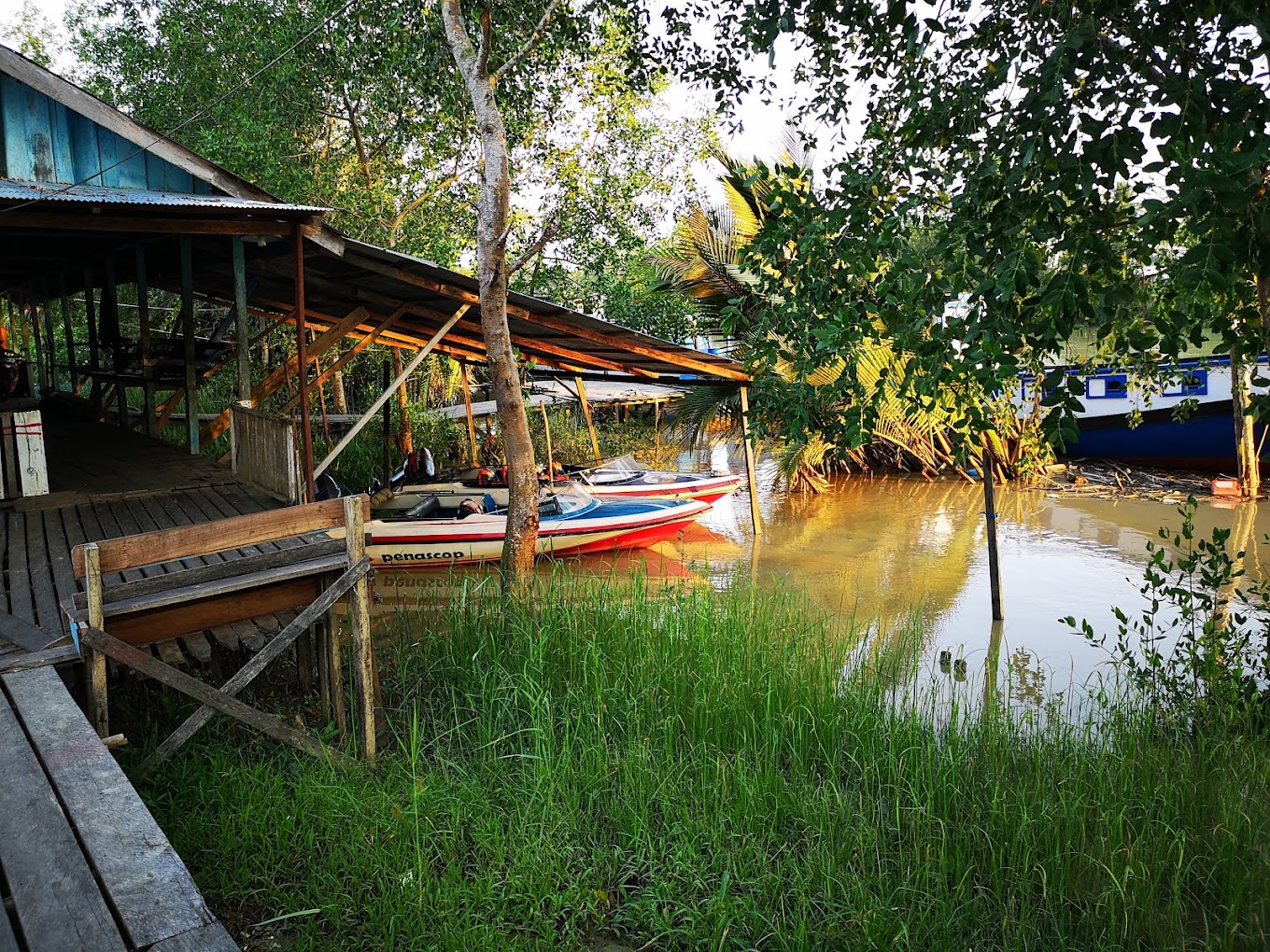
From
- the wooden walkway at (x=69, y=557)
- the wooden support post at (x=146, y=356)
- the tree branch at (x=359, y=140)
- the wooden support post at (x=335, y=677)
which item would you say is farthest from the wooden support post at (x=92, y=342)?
the wooden support post at (x=335, y=677)

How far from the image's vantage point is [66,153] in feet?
27.1

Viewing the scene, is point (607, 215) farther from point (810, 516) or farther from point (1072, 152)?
point (1072, 152)

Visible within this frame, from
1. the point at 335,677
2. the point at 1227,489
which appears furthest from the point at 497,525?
the point at 1227,489

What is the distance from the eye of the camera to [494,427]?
1969cm

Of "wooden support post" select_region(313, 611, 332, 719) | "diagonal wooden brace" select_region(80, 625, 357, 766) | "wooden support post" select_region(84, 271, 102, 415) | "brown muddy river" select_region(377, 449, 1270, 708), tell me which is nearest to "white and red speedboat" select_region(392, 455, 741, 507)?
"brown muddy river" select_region(377, 449, 1270, 708)

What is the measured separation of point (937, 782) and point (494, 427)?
52.5 ft

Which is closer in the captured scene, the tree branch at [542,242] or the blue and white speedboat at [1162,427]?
the tree branch at [542,242]

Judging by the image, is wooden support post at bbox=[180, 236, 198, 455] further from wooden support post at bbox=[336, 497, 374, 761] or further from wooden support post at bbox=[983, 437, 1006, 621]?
wooden support post at bbox=[983, 437, 1006, 621]

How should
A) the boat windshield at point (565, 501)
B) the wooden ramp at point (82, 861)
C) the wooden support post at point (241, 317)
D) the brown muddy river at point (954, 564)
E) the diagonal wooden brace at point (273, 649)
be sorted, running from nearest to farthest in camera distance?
the wooden ramp at point (82, 861)
the diagonal wooden brace at point (273, 649)
the wooden support post at point (241, 317)
the brown muddy river at point (954, 564)
the boat windshield at point (565, 501)

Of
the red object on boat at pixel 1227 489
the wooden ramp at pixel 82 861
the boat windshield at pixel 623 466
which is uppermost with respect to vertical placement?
the boat windshield at pixel 623 466

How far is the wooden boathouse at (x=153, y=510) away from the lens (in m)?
2.79

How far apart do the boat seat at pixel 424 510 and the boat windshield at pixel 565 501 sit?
127 centimetres

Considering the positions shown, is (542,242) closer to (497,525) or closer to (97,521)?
(497,525)

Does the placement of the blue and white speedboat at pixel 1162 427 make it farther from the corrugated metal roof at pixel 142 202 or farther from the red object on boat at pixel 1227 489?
the corrugated metal roof at pixel 142 202
